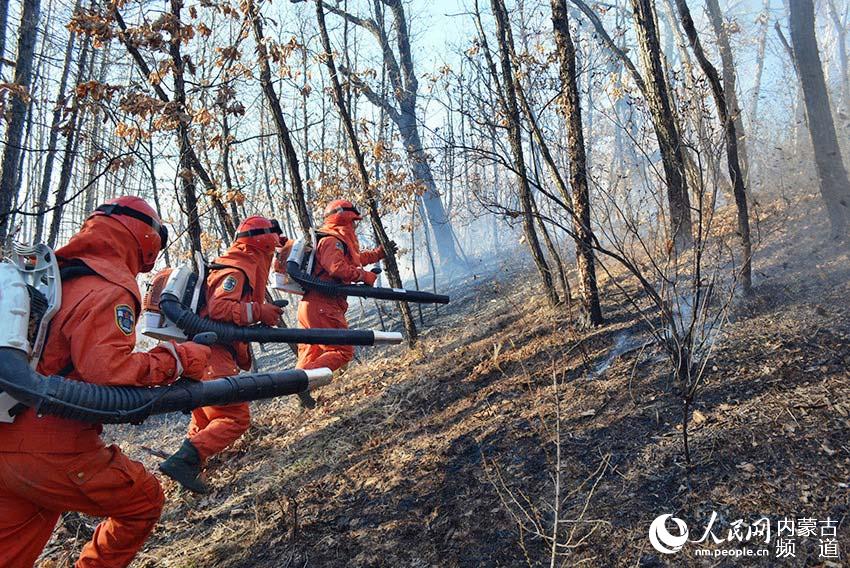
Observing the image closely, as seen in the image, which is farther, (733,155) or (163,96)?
(163,96)

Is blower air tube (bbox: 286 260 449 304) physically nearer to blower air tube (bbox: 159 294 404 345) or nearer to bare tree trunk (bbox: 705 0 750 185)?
blower air tube (bbox: 159 294 404 345)

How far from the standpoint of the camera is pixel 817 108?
862 cm

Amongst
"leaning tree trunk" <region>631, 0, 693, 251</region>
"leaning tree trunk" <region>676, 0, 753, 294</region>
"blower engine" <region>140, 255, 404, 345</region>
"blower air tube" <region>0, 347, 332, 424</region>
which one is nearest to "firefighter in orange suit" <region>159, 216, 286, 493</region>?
"blower engine" <region>140, 255, 404, 345</region>

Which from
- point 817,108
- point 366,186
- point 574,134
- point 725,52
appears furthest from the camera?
point 725,52

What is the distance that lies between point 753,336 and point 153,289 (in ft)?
18.2

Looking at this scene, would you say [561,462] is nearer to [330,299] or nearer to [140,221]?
[140,221]

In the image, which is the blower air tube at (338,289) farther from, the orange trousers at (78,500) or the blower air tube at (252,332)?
the orange trousers at (78,500)

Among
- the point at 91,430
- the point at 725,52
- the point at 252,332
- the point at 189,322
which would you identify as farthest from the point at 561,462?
the point at 725,52

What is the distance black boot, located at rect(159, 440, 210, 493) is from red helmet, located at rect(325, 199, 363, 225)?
358 cm

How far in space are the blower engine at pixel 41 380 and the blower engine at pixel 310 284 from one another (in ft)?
11.1

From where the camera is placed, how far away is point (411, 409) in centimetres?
559

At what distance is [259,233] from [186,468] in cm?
242

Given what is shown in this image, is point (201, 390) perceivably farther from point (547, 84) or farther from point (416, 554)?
point (547, 84)

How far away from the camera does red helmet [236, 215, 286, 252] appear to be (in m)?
5.32
